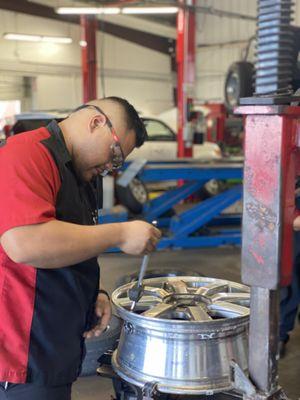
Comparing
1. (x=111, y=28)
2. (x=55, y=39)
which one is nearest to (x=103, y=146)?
(x=55, y=39)

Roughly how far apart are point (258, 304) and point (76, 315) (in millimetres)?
517

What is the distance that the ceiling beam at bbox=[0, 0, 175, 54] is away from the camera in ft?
44.0

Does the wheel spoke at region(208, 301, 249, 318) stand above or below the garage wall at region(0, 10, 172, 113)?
below

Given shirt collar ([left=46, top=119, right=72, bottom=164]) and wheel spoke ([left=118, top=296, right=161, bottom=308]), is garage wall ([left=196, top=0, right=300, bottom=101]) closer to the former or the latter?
wheel spoke ([left=118, top=296, right=161, bottom=308])

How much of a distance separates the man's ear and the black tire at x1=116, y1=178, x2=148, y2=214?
4.27m

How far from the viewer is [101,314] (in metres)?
1.54

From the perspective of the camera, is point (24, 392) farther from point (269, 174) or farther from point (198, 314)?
point (269, 174)

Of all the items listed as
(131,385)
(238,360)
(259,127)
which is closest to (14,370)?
(131,385)

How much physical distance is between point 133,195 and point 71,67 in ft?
34.6

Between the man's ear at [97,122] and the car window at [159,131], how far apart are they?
28.9ft

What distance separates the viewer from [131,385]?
1.35 metres

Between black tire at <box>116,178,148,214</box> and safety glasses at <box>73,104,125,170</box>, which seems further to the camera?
black tire at <box>116,178,148,214</box>

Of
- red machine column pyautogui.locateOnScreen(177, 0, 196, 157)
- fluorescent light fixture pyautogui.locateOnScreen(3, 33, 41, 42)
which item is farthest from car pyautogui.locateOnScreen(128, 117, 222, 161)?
fluorescent light fixture pyautogui.locateOnScreen(3, 33, 41, 42)

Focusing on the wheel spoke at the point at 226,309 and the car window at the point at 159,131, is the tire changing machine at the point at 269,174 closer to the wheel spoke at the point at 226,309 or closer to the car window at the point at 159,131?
the wheel spoke at the point at 226,309
